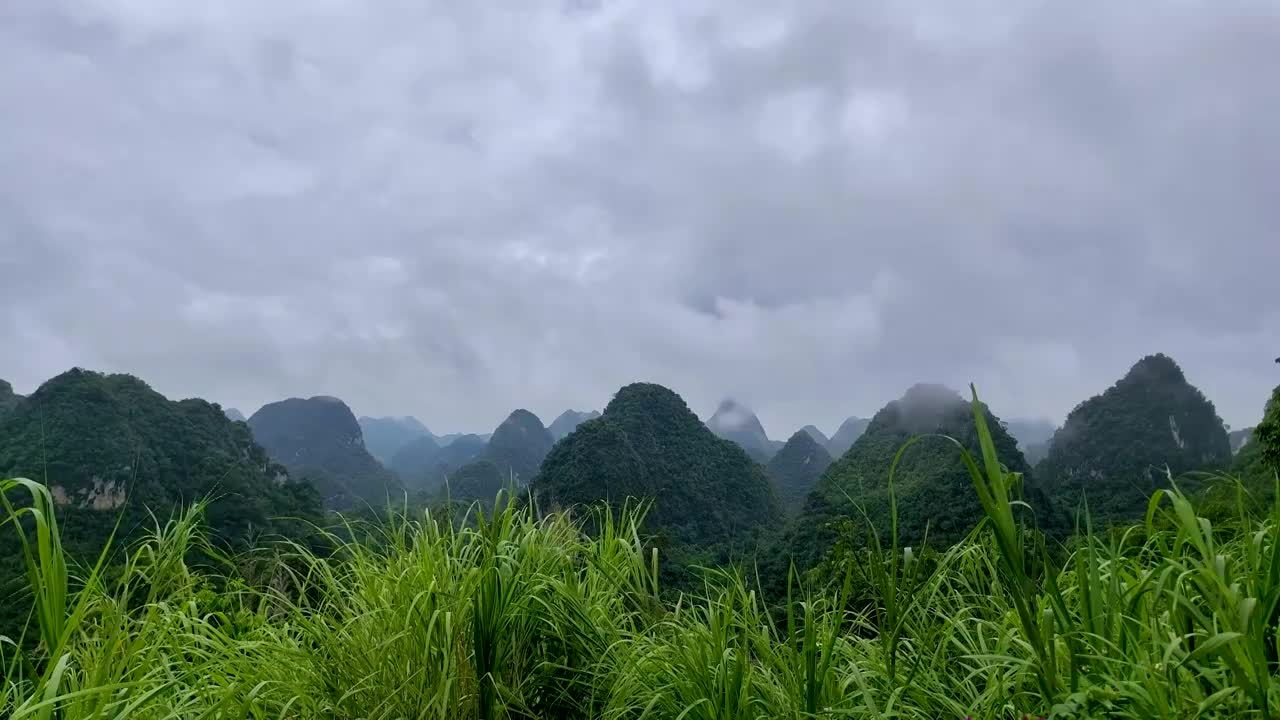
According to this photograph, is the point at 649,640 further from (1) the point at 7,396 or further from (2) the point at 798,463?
(2) the point at 798,463

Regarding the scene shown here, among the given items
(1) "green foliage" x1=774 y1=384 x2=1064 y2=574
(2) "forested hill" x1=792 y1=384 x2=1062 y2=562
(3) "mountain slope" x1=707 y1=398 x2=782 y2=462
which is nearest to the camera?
(1) "green foliage" x1=774 y1=384 x2=1064 y2=574

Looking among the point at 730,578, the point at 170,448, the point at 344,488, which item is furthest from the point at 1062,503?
the point at 344,488

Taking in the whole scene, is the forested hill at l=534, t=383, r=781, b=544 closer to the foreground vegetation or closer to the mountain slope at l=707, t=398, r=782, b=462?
the foreground vegetation

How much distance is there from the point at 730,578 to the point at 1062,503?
26455 millimetres

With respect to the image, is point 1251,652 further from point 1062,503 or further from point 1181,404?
point 1181,404

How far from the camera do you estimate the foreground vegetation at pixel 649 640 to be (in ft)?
3.91

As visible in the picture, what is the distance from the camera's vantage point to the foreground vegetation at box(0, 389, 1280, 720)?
1.19 meters

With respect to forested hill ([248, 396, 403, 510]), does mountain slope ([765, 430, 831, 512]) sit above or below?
below

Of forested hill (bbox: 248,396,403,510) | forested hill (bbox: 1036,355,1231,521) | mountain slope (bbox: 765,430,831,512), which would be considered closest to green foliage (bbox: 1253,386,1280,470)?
forested hill (bbox: 1036,355,1231,521)

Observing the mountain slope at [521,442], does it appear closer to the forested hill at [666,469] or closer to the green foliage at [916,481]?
the forested hill at [666,469]

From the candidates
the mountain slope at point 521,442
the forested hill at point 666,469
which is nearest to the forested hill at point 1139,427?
the forested hill at point 666,469

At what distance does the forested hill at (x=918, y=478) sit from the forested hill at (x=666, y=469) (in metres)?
5.55

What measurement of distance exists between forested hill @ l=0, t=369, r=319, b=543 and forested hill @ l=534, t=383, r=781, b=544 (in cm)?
997

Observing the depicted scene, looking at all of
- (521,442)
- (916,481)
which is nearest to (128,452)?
(916,481)
